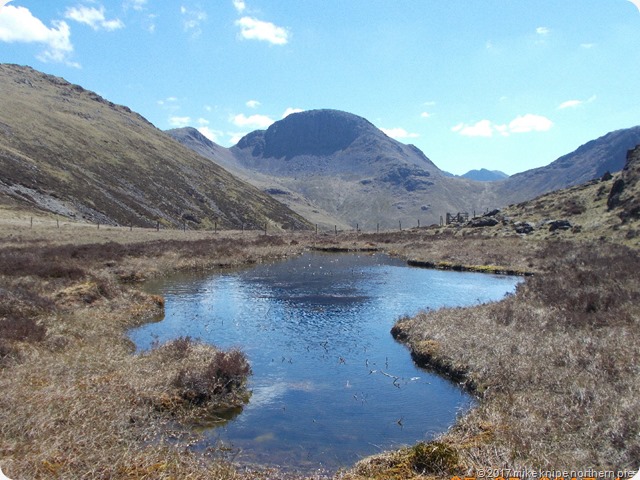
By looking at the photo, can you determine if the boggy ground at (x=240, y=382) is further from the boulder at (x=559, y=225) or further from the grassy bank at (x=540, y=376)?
the boulder at (x=559, y=225)

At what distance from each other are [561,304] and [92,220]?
9070cm

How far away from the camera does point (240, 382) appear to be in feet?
50.9

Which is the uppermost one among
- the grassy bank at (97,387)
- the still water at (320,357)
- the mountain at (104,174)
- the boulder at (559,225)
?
the mountain at (104,174)

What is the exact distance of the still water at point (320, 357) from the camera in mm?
12461

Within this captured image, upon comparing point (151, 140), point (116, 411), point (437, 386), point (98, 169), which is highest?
point (151, 140)

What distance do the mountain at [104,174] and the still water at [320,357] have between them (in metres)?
68.9

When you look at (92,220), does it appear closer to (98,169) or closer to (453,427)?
Result: (98,169)

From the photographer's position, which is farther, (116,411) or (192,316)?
(192,316)

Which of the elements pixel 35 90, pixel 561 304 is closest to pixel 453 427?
pixel 561 304

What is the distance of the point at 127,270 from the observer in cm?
3784

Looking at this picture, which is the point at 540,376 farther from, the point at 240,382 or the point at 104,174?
the point at 104,174

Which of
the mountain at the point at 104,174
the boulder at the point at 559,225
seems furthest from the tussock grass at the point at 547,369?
the mountain at the point at 104,174

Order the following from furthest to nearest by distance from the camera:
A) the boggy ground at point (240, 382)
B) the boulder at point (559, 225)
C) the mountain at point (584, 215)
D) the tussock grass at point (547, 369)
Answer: the boulder at point (559, 225)
the mountain at point (584, 215)
the tussock grass at point (547, 369)
the boggy ground at point (240, 382)

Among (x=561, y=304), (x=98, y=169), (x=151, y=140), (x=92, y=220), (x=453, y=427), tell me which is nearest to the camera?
(x=453, y=427)
